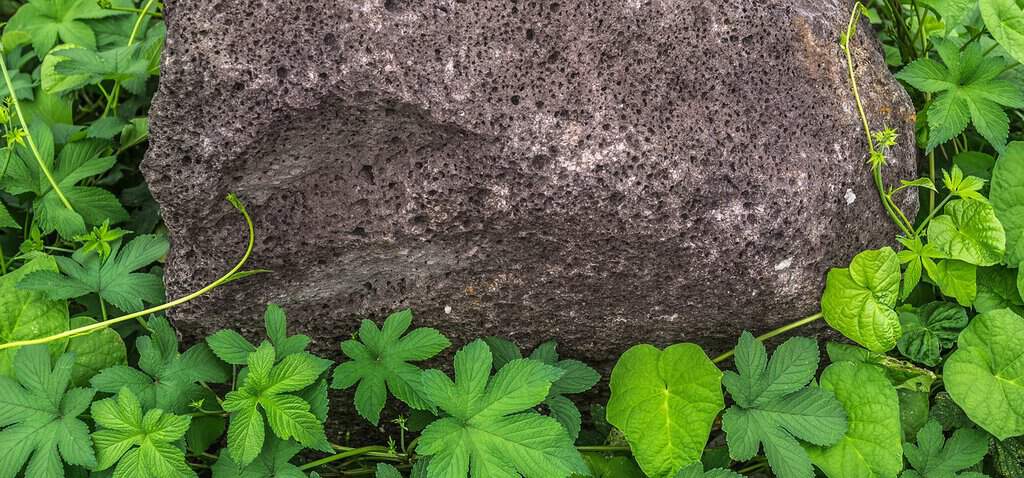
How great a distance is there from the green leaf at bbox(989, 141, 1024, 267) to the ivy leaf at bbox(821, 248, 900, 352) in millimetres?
455

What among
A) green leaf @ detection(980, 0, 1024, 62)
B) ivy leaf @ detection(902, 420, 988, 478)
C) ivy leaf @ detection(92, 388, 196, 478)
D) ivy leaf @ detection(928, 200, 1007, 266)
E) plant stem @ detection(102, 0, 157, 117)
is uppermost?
green leaf @ detection(980, 0, 1024, 62)

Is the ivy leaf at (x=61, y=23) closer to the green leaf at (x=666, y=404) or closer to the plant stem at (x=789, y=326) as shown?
the green leaf at (x=666, y=404)

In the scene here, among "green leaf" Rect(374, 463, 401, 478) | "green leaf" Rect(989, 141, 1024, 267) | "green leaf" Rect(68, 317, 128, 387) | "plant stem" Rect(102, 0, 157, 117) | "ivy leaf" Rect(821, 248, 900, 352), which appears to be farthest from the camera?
"plant stem" Rect(102, 0, 157, 117)

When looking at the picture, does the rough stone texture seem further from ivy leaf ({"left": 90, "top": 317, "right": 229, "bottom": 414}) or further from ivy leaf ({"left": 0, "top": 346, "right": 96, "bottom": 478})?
ivy leaf ({"left": 0, "top": 346, "right": 96, "bottom": 478})

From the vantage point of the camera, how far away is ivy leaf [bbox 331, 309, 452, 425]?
82.1 inches

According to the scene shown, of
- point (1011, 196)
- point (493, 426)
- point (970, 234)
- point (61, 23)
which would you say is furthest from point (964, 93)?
point (61, 23)

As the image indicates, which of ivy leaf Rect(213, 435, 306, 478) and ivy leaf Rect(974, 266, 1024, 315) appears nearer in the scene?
ivy leaf Rect(213, 435, 306, 478)

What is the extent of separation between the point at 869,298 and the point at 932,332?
1.20 ft

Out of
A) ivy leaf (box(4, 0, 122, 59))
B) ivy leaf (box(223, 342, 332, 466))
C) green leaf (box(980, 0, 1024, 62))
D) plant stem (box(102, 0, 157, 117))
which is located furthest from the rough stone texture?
ivy leaf (box(4, 0, 122, 59))

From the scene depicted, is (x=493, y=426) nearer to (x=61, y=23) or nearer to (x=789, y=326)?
(x=789, y=326)

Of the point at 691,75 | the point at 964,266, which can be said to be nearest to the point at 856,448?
the point at 964,266

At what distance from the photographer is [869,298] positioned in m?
2.15

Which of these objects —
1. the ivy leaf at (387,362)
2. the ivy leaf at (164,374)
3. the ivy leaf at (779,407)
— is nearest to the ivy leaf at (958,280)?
the ivy leaf at (779,407)

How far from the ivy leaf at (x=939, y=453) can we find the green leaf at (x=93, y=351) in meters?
2.13
